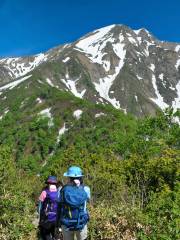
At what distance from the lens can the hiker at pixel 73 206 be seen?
8859 mm

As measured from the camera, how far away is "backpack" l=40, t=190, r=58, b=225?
1066cm

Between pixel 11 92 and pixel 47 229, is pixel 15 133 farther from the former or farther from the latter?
pixel 47 229

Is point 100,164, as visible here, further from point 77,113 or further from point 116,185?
point 77,113

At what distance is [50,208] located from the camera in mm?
10672

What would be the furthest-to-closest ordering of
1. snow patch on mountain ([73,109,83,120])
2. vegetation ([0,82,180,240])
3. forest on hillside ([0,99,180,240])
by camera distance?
snow patch on mountain ([73,109,83,120]), vegetation ([0,82,180,240]), forest on hillside ([0,99,180,240])

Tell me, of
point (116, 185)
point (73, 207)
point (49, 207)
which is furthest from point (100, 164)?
point (73, 207)

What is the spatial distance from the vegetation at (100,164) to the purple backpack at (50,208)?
4.19 feet

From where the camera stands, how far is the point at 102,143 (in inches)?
4459

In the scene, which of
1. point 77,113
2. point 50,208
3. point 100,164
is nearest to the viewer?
point 50,208

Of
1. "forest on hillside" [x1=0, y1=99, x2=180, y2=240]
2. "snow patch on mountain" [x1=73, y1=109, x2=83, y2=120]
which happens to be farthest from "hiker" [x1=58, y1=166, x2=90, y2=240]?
"snow patch on mountain" [x1=73, y1=109, x2=83, y2=120]

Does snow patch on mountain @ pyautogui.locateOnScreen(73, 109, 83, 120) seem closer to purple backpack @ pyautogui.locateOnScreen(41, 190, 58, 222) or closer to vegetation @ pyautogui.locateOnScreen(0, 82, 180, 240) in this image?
vegetation @ pyautogui.locateOnScreen(0, 82, 180, 240)

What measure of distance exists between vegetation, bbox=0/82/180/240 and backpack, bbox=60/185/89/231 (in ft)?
5.25

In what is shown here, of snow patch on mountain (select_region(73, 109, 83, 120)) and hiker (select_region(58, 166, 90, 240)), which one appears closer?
hiker (select_region(58, 166, 90, 240))

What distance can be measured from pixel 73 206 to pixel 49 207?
1961 mm
